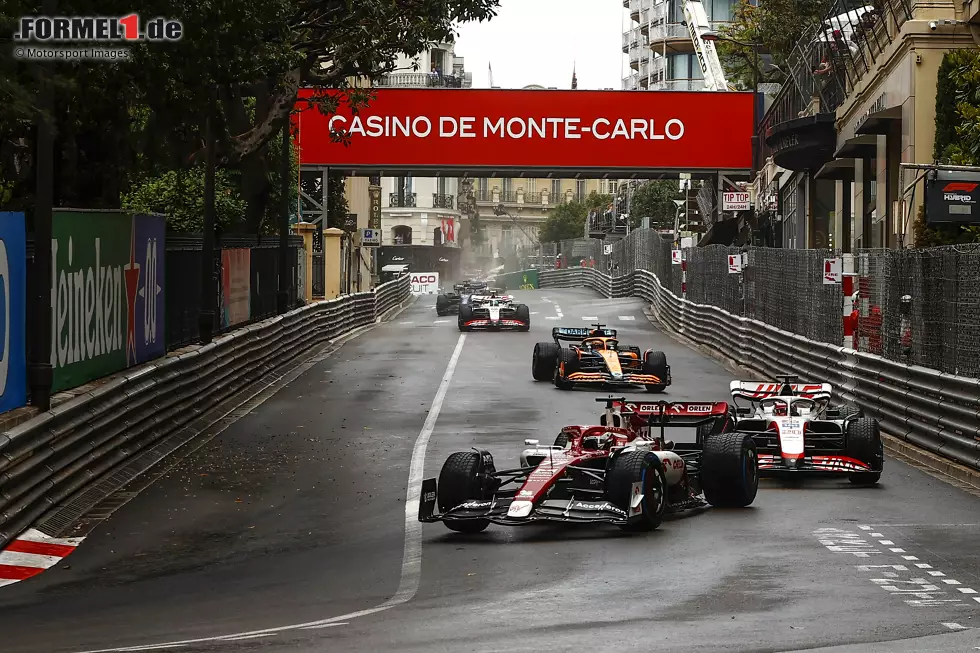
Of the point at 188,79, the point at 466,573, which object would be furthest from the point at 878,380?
the point at 466,573

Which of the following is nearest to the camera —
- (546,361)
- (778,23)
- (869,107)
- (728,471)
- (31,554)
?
(31,554)

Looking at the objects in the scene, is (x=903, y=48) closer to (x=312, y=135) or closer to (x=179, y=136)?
(x=179, y=136)

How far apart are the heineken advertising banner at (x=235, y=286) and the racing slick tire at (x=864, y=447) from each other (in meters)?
12.8

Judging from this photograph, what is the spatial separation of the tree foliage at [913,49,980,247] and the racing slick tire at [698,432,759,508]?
11.2m

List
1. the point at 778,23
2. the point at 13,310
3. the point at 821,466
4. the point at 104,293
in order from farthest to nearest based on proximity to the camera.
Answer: the point at 778,23 → the point at 104,293 → the point at 821,466 → the point at 13,310

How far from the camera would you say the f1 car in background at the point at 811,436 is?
1388cm

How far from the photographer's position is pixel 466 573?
32.9 feet

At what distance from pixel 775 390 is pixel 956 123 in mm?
10971

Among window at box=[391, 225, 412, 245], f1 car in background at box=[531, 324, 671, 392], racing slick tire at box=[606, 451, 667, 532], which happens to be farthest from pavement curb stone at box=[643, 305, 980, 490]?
window at box=[391, 225, 412, 245]

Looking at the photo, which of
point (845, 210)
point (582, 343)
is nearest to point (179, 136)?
point (582, 343)

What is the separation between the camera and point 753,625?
8.00 metres

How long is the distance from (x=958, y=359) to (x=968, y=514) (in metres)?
3.29

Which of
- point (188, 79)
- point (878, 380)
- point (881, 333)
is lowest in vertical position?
point (878, 380)

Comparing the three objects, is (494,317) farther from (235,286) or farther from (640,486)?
(640,486)
